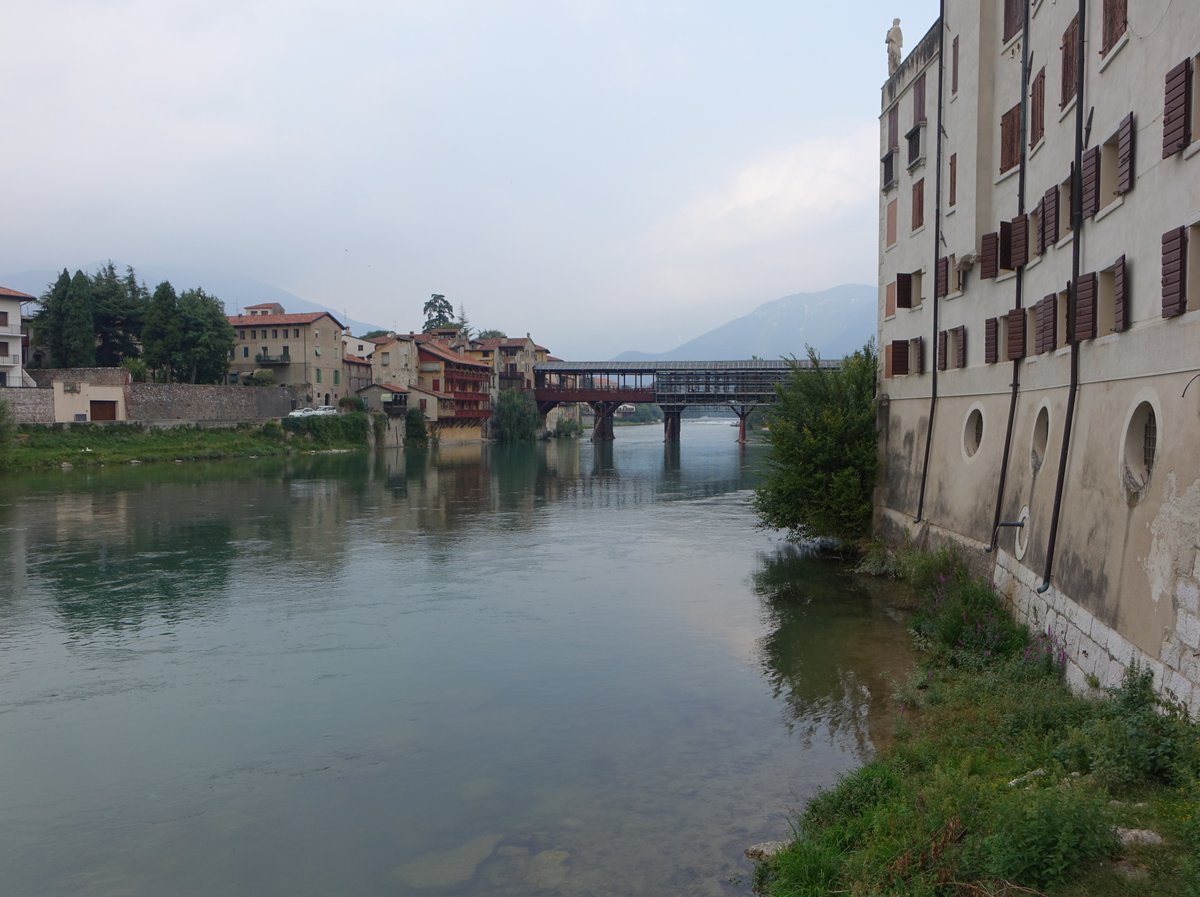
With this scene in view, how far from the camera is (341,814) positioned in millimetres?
11469

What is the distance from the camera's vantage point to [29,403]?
6412cm

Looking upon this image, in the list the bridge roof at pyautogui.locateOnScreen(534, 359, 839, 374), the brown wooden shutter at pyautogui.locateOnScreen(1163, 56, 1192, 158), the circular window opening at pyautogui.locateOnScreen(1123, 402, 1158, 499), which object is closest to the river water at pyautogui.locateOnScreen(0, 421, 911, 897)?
→ the circular window opening at pyautogui.locateOnScreen(1123, 402, 1158, 499)

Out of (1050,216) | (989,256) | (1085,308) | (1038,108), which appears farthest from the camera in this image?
(989,256)

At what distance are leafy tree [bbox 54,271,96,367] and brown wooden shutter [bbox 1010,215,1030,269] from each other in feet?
248

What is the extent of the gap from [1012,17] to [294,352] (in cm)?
7771

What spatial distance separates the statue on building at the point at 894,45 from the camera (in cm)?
2869

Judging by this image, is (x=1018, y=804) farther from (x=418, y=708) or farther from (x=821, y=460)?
(x=821, y=460)

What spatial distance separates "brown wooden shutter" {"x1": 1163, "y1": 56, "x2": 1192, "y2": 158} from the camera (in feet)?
36.2

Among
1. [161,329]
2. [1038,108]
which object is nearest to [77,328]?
[161,329]

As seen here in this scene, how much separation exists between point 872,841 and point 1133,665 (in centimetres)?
394

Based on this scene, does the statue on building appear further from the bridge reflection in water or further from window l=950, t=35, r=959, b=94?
the bridge reflection in water

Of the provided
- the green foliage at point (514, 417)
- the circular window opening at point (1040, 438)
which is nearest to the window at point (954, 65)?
the circular window opening at point (1040, 438)

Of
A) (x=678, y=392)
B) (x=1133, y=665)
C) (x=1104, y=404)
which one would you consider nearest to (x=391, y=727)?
(x=1133, y=665)

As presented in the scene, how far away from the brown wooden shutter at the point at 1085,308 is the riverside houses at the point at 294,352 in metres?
79.6
